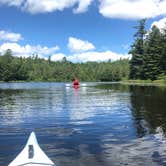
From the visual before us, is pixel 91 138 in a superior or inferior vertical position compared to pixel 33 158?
inferior

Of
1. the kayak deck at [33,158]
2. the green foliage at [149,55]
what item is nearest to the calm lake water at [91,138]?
the kayak deck at [33,158]

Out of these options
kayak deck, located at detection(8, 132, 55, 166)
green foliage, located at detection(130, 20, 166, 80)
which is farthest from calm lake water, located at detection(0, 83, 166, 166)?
green foliage, located at detection(130, 20, 166, 80)

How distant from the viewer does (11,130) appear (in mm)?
22375

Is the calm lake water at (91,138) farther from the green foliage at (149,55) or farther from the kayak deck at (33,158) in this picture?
the green foliage at (149,55)

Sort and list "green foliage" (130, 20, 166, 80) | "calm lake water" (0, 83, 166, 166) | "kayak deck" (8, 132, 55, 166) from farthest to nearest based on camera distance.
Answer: "green foliage" (130, 20, 166, 80) → "calm lake water" (0, 83, 166, 166) → "kayak deck" (8, 132, 55, 166)

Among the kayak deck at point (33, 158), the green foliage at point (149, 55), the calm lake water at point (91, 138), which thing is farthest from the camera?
the green foliage at point (149, 55)

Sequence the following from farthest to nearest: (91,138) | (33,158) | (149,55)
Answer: (149,55) < (91,138) < (33,158)

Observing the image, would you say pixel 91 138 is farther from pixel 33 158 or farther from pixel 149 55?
pixel 149 55

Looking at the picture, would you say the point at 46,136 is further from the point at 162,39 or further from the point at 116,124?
the point at 162,39

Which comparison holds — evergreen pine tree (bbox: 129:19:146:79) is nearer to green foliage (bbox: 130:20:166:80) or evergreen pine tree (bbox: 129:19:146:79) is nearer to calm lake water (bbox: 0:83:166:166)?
green foliage (bbox: 130:20:166:80)

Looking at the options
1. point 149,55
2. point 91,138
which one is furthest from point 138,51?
point 91,138

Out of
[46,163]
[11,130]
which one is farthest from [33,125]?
[46,163]

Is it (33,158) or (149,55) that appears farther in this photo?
(149,55)

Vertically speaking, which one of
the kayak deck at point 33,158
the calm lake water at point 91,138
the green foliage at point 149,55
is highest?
the green foliage at point 149,55
